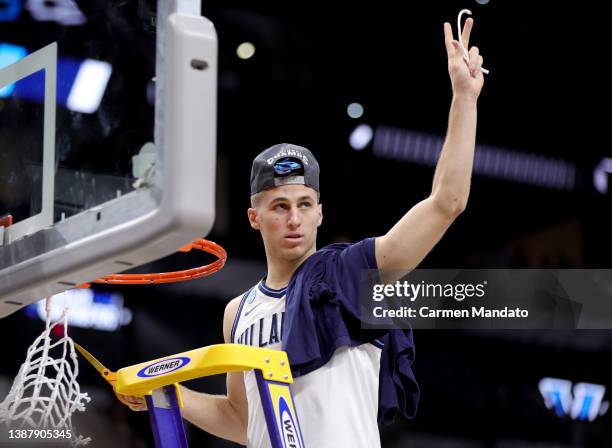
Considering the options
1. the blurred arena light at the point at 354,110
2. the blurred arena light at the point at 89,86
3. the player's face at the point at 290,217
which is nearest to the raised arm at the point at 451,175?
the player's face at the point at 290,217

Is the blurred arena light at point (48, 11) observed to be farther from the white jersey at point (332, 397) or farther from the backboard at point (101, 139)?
the white jersey at point (332, 397)

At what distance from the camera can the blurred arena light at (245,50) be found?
6.74m

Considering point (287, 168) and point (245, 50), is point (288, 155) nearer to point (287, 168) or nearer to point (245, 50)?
point (287, 168)

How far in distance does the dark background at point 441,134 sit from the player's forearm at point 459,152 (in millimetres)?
4073

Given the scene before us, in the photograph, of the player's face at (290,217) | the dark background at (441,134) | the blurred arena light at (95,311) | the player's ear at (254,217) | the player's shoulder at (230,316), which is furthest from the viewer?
the dark background at (441,134)

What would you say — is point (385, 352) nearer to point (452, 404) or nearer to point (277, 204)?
point (277, 204)

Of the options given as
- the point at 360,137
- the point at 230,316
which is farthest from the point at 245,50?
the point at 230,316

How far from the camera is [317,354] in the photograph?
2578 millimetres

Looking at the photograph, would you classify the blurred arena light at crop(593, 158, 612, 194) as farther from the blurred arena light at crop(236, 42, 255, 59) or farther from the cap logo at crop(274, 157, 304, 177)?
the cap logo at crop(274, 157, 304, 177)

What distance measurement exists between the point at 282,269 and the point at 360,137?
421cm

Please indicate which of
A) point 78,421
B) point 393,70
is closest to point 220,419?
point 78,421

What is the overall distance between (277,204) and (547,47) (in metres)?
4.92

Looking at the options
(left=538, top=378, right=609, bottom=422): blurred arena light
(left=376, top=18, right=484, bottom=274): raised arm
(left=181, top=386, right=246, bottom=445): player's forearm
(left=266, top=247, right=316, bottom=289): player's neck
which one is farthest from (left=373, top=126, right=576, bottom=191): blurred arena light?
(left=376, top=18, right=484, bottom=274): raised arm

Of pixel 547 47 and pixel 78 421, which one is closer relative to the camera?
pixel 78 421
